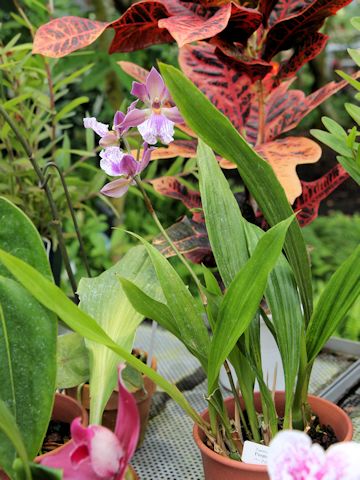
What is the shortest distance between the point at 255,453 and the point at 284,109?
591mm

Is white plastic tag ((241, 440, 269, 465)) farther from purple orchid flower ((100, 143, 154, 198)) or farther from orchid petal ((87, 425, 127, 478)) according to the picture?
purple orchid flower ((100, 143, 154, 198))

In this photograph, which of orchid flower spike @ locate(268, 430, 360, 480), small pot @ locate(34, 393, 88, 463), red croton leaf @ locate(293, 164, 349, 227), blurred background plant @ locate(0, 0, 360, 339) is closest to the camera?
orchid flower spike @ locate(268, 430, 360, 480)

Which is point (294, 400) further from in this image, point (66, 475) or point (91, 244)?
point (91, 244)

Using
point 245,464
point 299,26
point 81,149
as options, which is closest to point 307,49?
point 299,26

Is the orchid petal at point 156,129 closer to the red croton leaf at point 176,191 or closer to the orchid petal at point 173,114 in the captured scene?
the orchid petal at point 173,114

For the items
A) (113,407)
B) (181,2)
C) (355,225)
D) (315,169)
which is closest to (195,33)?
(181,2)

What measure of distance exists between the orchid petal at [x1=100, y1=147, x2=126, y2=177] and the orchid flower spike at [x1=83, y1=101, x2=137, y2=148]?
0.02 m

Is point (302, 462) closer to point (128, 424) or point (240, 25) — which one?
point (128, 424)

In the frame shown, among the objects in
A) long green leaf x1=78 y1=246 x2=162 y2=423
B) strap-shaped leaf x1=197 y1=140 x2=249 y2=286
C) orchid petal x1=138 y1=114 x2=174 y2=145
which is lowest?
long green leaf x1=78 y1=246 x2=162 y2=423

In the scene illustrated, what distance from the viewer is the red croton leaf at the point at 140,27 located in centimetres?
90

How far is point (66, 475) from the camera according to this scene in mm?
496

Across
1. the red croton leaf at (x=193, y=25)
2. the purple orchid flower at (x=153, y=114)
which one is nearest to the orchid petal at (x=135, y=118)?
the purple orchid flower at (x=153, y=114)

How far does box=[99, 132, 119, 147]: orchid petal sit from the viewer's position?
0.68 metres

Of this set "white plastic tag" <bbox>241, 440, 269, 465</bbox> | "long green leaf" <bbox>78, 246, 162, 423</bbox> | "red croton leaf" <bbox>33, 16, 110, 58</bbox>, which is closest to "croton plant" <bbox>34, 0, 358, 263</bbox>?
"red croton leaf" <bbox>33, 16, 110, 58</bbox>
